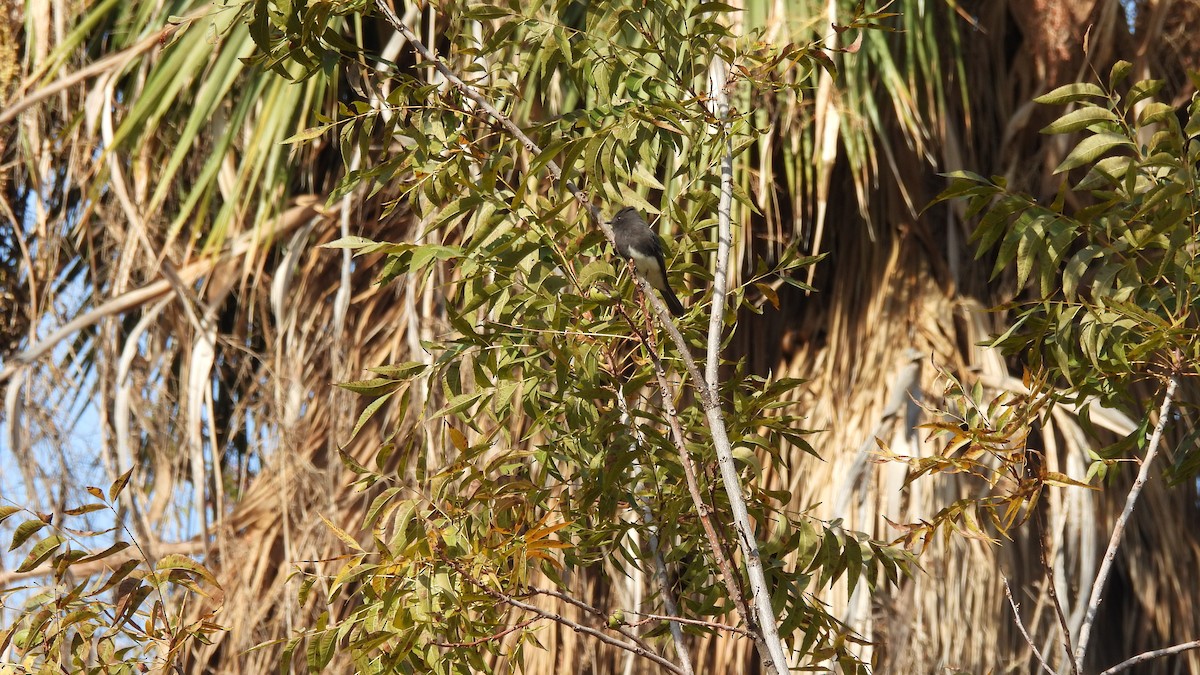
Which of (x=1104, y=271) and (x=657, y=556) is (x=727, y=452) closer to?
(x=657, y=556)

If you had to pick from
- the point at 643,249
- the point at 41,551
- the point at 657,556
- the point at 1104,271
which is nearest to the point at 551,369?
the point at 657,556

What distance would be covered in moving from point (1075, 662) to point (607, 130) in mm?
929

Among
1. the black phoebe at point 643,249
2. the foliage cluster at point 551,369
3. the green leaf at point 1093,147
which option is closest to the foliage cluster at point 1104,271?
the green leaf at point 1093,147

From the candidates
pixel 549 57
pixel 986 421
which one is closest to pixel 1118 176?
pixel 986 421

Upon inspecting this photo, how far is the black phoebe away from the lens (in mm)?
2941

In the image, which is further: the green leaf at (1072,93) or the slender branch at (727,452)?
the green leaf at (1072,93)

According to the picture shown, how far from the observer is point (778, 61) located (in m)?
1.88

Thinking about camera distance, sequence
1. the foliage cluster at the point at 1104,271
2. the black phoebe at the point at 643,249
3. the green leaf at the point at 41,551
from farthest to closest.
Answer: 1. the black phoebe at the point at 643,249
2. the foliage cluster at the point at 1104,271
3. the green leaf at the point at 41,551

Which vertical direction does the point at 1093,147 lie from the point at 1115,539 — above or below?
above

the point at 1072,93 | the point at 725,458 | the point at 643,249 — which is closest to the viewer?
the point at 725,458

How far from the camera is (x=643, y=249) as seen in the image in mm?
3189

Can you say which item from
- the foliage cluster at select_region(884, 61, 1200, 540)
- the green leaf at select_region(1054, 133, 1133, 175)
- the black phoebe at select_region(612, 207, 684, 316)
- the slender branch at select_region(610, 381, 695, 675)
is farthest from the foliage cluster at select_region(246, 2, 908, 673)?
the black phoebe at select_region(612, 207, 684, 316)

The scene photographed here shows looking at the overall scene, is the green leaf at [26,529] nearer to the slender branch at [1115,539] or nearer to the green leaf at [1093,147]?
the slender branch at [1115,539]

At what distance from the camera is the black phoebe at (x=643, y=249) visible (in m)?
2.94
